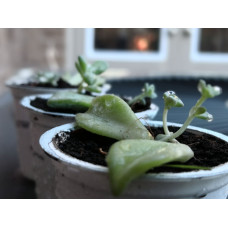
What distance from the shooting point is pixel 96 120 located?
0.68 meters

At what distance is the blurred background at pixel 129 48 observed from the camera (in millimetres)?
5270

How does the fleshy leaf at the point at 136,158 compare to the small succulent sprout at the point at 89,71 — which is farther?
the small succulent sprout at the point at 89,71

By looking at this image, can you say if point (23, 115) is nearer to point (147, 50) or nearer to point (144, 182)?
point (144, 182)

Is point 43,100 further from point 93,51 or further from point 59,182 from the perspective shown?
point 93,51

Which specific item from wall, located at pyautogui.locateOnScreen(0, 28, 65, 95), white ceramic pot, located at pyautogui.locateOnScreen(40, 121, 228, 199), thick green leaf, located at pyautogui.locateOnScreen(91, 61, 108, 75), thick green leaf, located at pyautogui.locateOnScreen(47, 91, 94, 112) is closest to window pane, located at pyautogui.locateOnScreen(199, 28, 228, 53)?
wall, located at pyautogui.locateOnScreen(0, 28, 65, 95)

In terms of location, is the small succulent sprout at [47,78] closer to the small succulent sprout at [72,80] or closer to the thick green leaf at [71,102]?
the small succulent sprout at [72,80]

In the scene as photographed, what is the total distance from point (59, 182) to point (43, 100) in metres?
0.53

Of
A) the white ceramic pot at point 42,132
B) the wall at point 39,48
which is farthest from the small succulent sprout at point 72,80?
the wall at point 39,48

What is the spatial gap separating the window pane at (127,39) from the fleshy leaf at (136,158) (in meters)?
5.07

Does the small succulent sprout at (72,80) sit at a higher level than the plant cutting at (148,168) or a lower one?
lower

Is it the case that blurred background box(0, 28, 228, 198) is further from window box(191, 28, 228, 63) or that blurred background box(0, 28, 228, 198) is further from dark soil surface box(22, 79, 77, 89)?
dark soil surface box(22, 79, 77, 89)

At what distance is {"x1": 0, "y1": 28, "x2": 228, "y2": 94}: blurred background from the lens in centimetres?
527

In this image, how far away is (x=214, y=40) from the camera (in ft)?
18.8

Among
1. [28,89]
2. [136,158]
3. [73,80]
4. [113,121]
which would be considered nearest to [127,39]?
[73,80]
